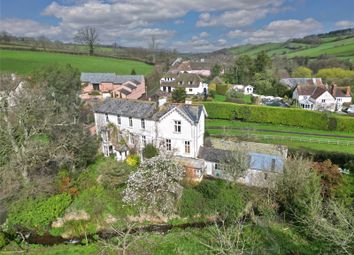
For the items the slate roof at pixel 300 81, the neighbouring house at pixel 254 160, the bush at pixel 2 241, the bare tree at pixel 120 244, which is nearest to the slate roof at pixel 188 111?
the neighbouring house at pixel 254 160

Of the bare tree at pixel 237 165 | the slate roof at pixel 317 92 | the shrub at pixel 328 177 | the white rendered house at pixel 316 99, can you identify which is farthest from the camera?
the slate roof at pixel 317 92

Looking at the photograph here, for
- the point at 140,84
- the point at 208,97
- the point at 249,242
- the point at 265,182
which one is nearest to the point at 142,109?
the point at 265,182

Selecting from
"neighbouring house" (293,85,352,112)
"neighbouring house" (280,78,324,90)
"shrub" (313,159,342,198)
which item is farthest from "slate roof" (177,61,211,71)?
"shrub" (313,159,342,198)

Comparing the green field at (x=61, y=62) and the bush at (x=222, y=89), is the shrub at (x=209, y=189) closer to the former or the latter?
the bush at (x=222, y=89)

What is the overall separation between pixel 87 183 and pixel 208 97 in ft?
142

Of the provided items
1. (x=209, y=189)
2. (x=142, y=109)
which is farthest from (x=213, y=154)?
(x=142, y=109)

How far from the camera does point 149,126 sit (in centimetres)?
3133

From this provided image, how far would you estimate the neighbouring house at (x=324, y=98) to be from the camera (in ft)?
185

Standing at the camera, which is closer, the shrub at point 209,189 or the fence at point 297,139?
the shrub at point 209,189

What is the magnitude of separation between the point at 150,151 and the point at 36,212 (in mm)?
12867

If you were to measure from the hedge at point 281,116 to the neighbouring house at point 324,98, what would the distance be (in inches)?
545

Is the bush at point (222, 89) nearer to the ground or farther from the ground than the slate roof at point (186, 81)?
nearer to the ground

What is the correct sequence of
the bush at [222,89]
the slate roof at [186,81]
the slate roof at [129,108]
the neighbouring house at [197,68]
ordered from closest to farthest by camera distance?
the slate roof at [129,108] → the bush at [222,89] → the slate roof at [186,81] → the neighbouring house at [197,68]

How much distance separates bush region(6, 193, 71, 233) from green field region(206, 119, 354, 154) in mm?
24851
